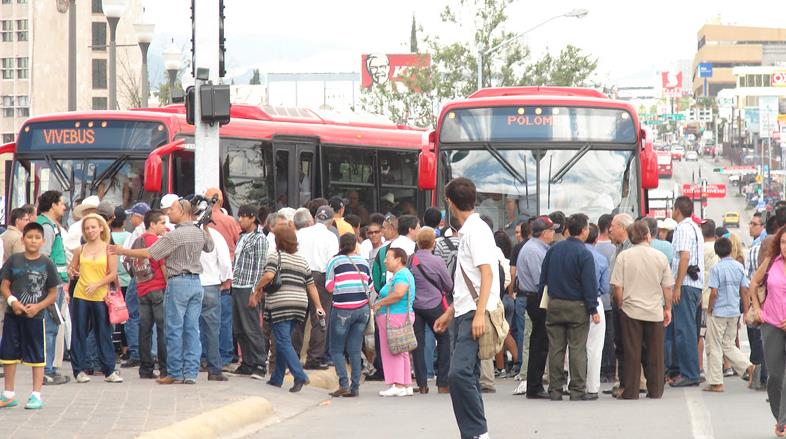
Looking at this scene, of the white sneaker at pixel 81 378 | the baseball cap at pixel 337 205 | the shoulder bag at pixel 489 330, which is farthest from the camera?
the baseball cap at pixel 337 205

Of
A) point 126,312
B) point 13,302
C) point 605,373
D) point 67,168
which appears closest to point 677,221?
point 605,373

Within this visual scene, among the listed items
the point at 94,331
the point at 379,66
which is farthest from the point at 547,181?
the point at 379,66

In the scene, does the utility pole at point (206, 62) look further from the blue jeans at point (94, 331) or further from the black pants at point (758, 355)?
the black pants at point (758, 355)

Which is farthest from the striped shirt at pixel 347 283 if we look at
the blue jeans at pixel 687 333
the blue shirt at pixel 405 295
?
the blue jeans at pixel 687 333

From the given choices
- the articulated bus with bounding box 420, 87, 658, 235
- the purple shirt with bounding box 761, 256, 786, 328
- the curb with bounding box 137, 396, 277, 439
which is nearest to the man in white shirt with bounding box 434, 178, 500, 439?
the curb with bounding box 137, 396, 277, 439

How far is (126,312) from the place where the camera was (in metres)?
14.1

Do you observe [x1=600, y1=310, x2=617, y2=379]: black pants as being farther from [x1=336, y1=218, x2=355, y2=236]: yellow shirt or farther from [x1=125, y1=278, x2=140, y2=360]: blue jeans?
[x1=125, y1=278, x2=140, y2=360]: blue jeans

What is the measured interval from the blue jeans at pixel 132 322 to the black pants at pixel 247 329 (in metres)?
1.11

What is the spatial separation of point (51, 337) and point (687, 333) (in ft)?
22.0

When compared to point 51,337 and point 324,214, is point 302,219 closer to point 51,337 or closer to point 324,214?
point 324,214

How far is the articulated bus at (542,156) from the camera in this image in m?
19.4

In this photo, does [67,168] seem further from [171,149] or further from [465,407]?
[465,407]

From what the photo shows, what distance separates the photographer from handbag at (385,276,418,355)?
14.5m

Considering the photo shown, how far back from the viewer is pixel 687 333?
52.1ft
